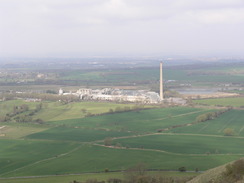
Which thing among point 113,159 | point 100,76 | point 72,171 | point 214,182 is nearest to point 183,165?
point 113,159

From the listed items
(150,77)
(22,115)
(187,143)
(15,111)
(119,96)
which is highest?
(150,77)

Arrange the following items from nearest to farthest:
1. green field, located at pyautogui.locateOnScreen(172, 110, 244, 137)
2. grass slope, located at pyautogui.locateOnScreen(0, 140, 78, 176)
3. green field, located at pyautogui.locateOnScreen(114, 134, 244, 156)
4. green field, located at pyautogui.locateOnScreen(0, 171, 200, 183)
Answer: green field, located at pyautogui.locateOnScreen(0, 171, 200, 183) < grass slope, located at pyautogui.locateOnScreen(0, 140, 78, 176) < green field, located at pyautogui.locateOnScreen(114, 134, 244, 156) < green field, located at pyautogui.locateOnScreen(172, 110, 244, 137)

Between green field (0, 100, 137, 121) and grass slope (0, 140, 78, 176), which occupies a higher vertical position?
green field (0, 100, 137, 121)

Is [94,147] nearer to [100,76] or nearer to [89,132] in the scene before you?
[89,132]

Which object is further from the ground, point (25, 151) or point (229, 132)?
point (229, 132)

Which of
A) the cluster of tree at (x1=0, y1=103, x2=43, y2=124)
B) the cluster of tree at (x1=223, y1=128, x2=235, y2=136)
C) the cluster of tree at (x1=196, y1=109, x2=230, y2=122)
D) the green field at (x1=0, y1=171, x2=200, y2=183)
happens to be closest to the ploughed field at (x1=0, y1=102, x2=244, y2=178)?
the cluster of tree at (x1=223, y1=128, x2=235, y2=136)

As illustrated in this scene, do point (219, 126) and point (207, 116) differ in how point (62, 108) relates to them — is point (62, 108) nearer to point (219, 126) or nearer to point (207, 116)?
point (207, 116)

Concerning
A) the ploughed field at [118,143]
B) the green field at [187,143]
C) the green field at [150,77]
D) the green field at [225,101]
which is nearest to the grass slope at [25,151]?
the ploughed field at [118,143]

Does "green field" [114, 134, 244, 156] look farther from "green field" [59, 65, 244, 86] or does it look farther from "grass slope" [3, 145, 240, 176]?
"green field" [59, 65, 244, 86]

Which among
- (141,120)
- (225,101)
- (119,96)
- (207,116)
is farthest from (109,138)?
(119,96)
